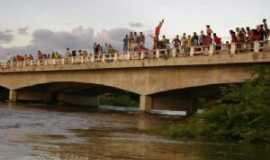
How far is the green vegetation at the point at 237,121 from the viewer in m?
17.3

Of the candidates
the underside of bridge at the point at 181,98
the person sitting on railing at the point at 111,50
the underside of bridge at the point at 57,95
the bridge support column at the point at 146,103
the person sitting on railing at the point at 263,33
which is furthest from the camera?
the underside of bridge at the point at 57,95

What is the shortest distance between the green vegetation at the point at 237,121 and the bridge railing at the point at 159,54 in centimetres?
803

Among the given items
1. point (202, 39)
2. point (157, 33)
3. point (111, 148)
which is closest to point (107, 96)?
point (157, 33)

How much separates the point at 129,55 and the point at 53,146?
70.1 ft

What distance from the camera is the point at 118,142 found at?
16203 millimetres

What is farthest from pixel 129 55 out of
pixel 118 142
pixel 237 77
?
pixel 118 142

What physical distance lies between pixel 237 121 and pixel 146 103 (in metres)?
17.2

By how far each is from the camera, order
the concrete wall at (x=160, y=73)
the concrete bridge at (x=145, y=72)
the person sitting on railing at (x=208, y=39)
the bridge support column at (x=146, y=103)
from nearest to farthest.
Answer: the concrete wall at (x=160, y=73), the concrete bridge at (x=145, y=72), the person sitting on railing at (x=208, y=39), the bridge support column at (x=146, y=103)

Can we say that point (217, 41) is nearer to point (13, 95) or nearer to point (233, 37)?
point (233, 37)

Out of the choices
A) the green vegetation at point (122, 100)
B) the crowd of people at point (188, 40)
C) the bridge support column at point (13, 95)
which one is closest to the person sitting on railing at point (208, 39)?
the crowd of people at point (188, 40)

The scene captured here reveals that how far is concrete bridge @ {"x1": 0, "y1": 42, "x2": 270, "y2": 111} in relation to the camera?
28808mm

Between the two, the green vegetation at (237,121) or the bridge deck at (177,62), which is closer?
the green vegetation at (237,121)

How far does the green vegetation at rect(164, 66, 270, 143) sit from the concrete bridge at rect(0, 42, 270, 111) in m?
7.84

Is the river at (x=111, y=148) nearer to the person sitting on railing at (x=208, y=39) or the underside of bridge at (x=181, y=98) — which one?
the person sitting on railing at (x=208, y=39)
